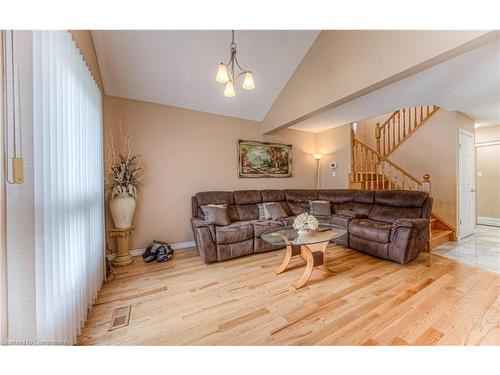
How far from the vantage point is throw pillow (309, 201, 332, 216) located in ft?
13.0

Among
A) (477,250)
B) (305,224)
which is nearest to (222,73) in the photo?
(305,224)

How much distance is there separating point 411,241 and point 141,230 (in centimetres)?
399

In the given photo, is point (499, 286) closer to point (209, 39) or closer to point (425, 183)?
point (425, 183)

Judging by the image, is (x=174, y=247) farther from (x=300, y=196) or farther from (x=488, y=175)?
(x=488, y=175)

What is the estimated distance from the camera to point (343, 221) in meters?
3.37

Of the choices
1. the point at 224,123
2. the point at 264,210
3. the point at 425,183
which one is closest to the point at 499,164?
the point at 425,183

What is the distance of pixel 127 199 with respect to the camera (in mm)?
2678

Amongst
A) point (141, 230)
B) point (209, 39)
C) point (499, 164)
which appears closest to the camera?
point (209, 39)

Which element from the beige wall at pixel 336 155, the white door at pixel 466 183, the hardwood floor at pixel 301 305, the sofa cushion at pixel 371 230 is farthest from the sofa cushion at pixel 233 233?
the white door at pixel 466 183

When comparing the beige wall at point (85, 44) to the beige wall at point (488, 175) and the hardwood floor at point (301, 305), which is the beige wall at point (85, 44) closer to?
the hardwood floor at point (301, 305)

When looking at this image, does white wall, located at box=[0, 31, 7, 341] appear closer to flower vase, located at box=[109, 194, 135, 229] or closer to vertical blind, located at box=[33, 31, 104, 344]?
vertical blind, located at box=[33, 31, 104, 344]

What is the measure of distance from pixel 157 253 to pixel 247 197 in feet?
5.96

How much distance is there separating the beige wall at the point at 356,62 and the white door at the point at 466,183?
2.93 metres
